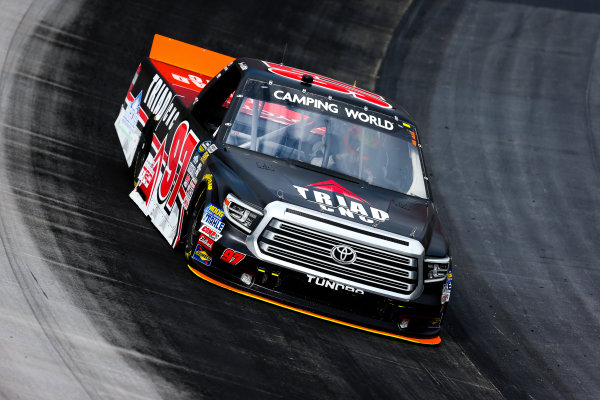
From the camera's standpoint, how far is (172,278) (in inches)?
333

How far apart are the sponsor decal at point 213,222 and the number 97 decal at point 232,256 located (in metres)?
0.19

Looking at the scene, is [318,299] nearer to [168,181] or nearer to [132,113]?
[168,181]

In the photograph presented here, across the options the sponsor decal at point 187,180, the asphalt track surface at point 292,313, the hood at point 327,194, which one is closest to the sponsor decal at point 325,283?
the asphalt track surface at point 292,313

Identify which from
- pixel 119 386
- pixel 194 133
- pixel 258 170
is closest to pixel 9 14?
pixel 194 133

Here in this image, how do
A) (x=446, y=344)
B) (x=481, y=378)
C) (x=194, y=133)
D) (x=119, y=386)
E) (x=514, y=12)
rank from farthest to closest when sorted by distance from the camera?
1. (x=514, y=12)
2. (x=194, y=133)
3. (x=446, y=344)
4. (x=481, y=378)
5. (x=119, y=386)

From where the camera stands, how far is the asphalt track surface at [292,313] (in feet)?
23.0

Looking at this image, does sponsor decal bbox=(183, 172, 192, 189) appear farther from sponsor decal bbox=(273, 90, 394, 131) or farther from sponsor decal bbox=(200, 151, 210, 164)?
sponsor decal bbox=(273, 90, 394, 131)

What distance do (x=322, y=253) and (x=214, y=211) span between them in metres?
0.96

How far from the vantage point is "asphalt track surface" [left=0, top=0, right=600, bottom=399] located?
23.0ft

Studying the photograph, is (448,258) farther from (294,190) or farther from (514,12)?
(514,12)

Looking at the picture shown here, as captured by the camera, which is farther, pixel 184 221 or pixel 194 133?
pixel 194 133

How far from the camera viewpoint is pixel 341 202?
8.41 metres

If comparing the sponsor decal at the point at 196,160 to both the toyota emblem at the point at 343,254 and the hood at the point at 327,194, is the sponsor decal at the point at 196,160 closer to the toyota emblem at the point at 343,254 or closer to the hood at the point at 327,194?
the hood at the point at 327,194

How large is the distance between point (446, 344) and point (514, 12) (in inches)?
509
